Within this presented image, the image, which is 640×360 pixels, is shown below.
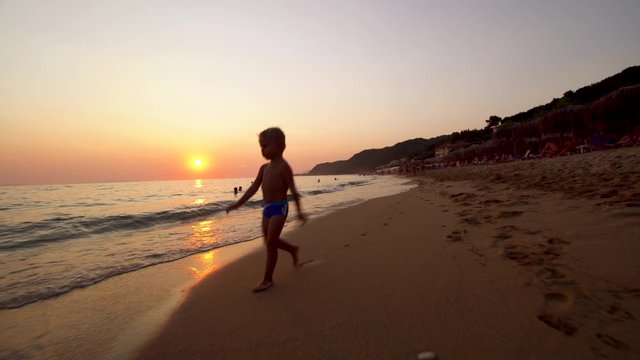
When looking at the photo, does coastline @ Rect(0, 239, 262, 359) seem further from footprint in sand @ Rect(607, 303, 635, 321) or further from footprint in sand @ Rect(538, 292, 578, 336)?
footprint in sand @ Rect(607, 303, 635, 321)

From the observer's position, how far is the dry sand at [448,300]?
1742mm

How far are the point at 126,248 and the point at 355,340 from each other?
6.67 m

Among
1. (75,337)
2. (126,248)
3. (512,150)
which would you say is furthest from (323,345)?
(512,150)

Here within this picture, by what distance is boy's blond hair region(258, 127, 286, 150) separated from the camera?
375cm

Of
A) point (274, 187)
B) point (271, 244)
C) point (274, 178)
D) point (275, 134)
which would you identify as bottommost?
point (271, 244)

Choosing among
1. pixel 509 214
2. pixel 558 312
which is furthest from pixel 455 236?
pixel 558 312

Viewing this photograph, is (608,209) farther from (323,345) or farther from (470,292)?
(323,345)

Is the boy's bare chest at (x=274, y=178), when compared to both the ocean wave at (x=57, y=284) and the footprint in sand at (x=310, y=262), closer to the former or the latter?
the footprint in sand at (x=310, y=262)

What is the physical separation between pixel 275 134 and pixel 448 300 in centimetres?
264

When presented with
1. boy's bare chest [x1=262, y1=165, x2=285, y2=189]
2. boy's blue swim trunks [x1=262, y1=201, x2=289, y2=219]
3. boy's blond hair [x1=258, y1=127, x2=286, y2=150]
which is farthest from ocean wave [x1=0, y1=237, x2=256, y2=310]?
boy's blond hair [x1=258, y1=127, x2=286, y2=150]

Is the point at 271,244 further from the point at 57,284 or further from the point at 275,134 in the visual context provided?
the point at 57,284

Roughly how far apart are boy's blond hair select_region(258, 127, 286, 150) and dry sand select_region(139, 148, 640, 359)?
1.71m

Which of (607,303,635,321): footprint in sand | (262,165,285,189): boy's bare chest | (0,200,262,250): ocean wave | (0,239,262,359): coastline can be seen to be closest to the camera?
(607,303,635,321): footprint in sand

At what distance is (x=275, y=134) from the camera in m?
3.77
